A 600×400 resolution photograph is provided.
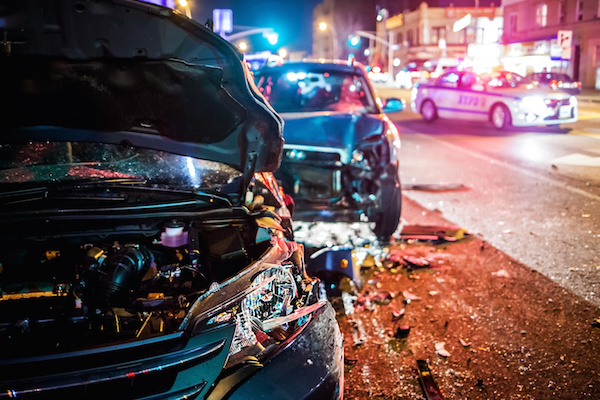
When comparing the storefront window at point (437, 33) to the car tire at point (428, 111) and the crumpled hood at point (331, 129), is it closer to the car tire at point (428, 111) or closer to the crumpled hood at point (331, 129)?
the car tire at point (428, 111)

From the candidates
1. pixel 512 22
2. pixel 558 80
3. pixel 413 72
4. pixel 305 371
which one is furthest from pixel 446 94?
pixel 512 22

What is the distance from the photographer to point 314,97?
22.1 feet

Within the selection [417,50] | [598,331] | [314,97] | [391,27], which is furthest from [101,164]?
[391,27]

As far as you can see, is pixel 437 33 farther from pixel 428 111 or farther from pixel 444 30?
pixel 428 111

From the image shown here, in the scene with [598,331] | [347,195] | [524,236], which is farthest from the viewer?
[524,236]

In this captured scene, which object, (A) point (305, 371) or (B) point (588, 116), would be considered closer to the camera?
(A) point (305, 371)

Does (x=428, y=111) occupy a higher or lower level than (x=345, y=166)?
higher

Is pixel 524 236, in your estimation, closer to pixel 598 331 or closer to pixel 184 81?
pixel 598 331

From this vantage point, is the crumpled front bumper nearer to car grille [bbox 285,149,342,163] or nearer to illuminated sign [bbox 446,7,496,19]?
car grille [bbox 285,149,342,163]

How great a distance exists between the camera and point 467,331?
381 cm

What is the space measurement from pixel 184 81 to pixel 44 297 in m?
1.35

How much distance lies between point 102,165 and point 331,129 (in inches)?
120

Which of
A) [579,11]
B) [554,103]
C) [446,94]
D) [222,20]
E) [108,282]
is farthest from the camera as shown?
[579,11]

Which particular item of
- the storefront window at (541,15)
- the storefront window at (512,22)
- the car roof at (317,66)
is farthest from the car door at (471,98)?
the storefront window at (512,22)
